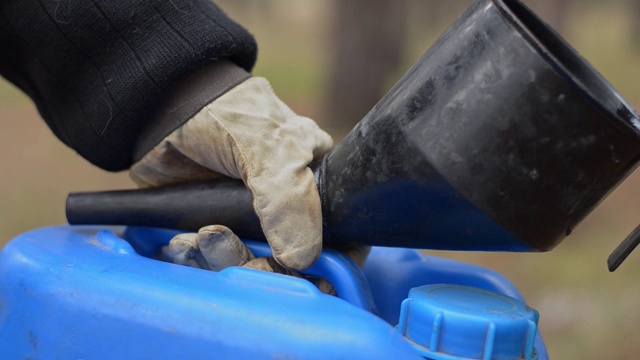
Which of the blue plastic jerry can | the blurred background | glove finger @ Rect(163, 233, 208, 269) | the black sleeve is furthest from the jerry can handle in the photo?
the blurred background

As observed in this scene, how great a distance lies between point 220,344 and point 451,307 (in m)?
0.22

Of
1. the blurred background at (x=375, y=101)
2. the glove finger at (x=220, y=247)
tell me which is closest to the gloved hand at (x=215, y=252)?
the glove finger at (x=220, y=247)

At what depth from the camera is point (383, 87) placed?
2580 mm

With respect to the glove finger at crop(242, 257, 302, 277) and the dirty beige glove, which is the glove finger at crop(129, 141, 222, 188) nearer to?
the dirty beige glove

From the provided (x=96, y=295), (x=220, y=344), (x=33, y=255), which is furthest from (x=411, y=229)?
(x=33, y=255)

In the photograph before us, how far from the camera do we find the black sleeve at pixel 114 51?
2.58 ft

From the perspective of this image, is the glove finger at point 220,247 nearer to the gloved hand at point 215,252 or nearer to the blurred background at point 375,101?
the gloved hand at point 215,252

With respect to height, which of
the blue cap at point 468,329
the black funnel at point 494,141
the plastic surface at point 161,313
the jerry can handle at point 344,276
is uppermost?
the black funnel at point 494,141

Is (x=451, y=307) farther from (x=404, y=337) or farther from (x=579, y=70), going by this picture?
(x=579, y=70)

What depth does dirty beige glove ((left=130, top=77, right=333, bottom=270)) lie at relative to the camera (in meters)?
0.72

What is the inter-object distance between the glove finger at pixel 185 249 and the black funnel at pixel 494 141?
22cm

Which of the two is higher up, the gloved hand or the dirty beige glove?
the dirty beige glove

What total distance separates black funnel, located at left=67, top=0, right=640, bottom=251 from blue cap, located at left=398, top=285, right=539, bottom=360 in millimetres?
69

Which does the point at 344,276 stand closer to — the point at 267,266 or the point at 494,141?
the point at 267,266
